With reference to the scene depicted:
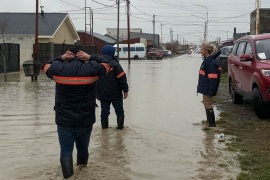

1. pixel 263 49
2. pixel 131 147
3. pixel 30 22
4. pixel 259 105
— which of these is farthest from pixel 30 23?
pixel 131 147

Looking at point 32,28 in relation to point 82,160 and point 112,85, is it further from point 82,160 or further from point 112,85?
point 82,160

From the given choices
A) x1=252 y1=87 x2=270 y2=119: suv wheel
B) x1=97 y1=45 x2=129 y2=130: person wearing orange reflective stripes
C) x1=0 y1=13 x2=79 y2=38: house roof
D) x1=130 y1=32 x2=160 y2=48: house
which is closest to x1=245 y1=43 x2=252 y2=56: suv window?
x1=252 y1=87 x2=270 y2=119: suv wheel

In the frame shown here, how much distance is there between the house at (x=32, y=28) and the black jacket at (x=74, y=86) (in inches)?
1211

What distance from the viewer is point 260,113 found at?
922 cm

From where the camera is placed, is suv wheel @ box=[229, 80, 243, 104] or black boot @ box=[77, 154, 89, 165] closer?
black boot @ box=[77, 154, 89, 165]

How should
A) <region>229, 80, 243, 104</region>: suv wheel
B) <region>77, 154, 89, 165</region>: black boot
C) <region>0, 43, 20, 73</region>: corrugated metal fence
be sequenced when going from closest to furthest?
<region>77, 154, 89, 165</region>: black boot, <region>229, 80, 243, 104</region>: suv wheel, <region>0, 43, 20, 73</region>: corrugated metal fence

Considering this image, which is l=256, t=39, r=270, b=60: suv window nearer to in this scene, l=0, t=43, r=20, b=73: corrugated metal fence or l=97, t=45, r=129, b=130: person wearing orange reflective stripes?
l=97, t=45, r=129, b=130: person wearing orange reflective stripes

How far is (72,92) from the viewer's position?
500 cm

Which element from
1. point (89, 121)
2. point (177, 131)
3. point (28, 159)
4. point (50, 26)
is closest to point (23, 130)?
point (28, 159)

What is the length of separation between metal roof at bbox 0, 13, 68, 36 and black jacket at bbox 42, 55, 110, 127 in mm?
34639

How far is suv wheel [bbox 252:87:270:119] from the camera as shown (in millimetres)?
8970

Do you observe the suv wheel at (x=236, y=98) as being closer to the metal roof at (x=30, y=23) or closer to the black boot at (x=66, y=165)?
the black boot at (x=66, y=165)

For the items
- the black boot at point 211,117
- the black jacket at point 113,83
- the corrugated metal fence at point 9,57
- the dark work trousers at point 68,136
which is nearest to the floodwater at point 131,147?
the black boot at point 211,117

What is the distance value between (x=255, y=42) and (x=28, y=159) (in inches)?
238
